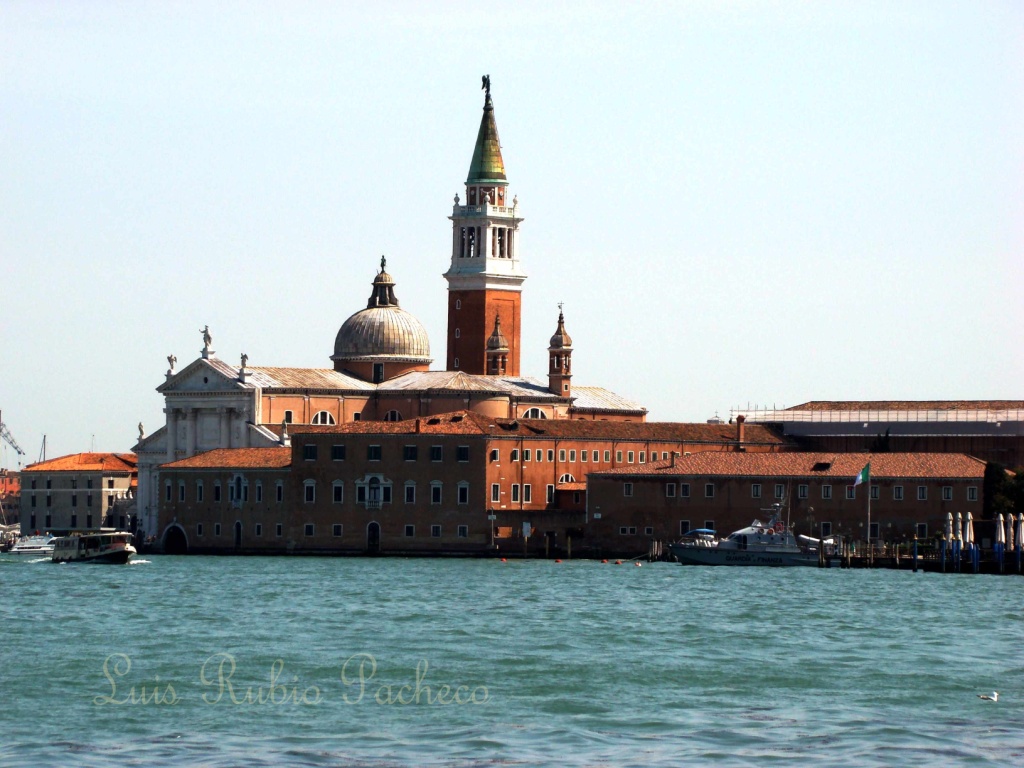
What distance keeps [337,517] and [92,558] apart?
7.57 m

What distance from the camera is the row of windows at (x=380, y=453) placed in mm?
73250

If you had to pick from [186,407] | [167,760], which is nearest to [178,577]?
[186,407]

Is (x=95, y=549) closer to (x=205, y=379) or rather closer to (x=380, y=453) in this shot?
(x=380, y=453)

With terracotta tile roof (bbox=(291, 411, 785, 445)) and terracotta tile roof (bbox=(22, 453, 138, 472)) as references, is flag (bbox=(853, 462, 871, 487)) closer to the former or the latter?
terracotta tile roof (bbox=(291, 411, 785, 445))

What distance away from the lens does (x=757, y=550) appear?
211 feet

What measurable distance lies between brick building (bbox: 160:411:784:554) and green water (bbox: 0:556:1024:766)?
15855 mm

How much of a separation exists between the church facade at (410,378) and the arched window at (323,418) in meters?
0.05

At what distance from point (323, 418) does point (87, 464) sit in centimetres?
2402

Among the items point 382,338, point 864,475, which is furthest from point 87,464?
point 864,475

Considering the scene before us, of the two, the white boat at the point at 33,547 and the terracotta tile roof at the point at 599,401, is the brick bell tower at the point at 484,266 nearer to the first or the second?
→ the terracotta tile roof at the point at 599,401

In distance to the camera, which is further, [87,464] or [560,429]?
[87,464]

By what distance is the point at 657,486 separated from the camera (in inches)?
2800

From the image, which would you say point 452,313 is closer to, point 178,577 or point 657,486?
point 657,486

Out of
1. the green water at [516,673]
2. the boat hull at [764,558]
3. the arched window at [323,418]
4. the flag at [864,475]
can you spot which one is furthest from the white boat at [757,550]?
the arched window at [323,418]
